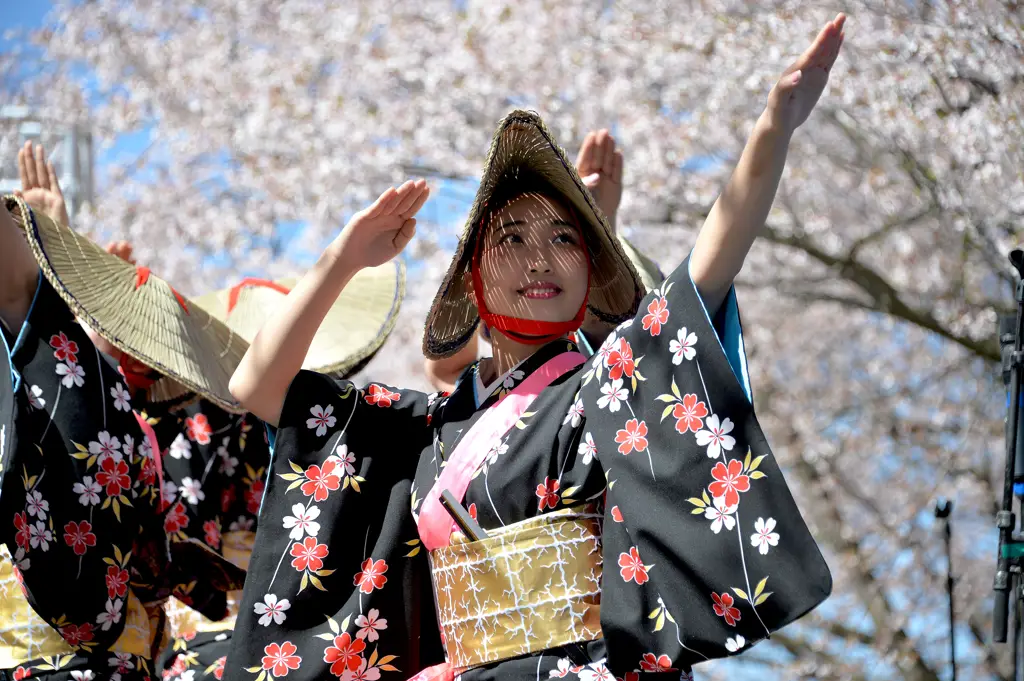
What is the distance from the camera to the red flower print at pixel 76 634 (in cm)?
254

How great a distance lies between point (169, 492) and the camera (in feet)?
10.2

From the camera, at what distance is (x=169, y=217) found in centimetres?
914

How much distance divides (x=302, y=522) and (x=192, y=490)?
1054 mm

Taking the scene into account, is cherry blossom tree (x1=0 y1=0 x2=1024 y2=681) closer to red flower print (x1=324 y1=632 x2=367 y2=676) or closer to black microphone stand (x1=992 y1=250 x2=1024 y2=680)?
black microphone stand (x1=992 y1=250 x2=1024 y2=680)

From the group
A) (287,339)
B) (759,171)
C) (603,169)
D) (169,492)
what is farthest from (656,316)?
(169,492)

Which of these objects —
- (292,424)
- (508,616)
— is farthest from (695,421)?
(292,424)

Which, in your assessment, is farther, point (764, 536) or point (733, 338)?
point (733, 338)

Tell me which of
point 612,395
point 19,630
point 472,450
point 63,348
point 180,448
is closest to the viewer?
point 612,395

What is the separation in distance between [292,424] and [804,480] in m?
6.00

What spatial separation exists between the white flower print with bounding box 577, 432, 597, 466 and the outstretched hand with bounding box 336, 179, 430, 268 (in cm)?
56

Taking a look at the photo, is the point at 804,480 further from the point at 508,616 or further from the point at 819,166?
the point at 508,616

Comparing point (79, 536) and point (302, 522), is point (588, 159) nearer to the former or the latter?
point (302, 522)

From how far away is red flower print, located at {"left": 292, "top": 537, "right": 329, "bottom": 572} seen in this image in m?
2.25

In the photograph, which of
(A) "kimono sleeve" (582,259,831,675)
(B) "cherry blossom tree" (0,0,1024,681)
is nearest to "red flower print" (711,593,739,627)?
(A) "kimono sleeve" (582,259,831,675)
